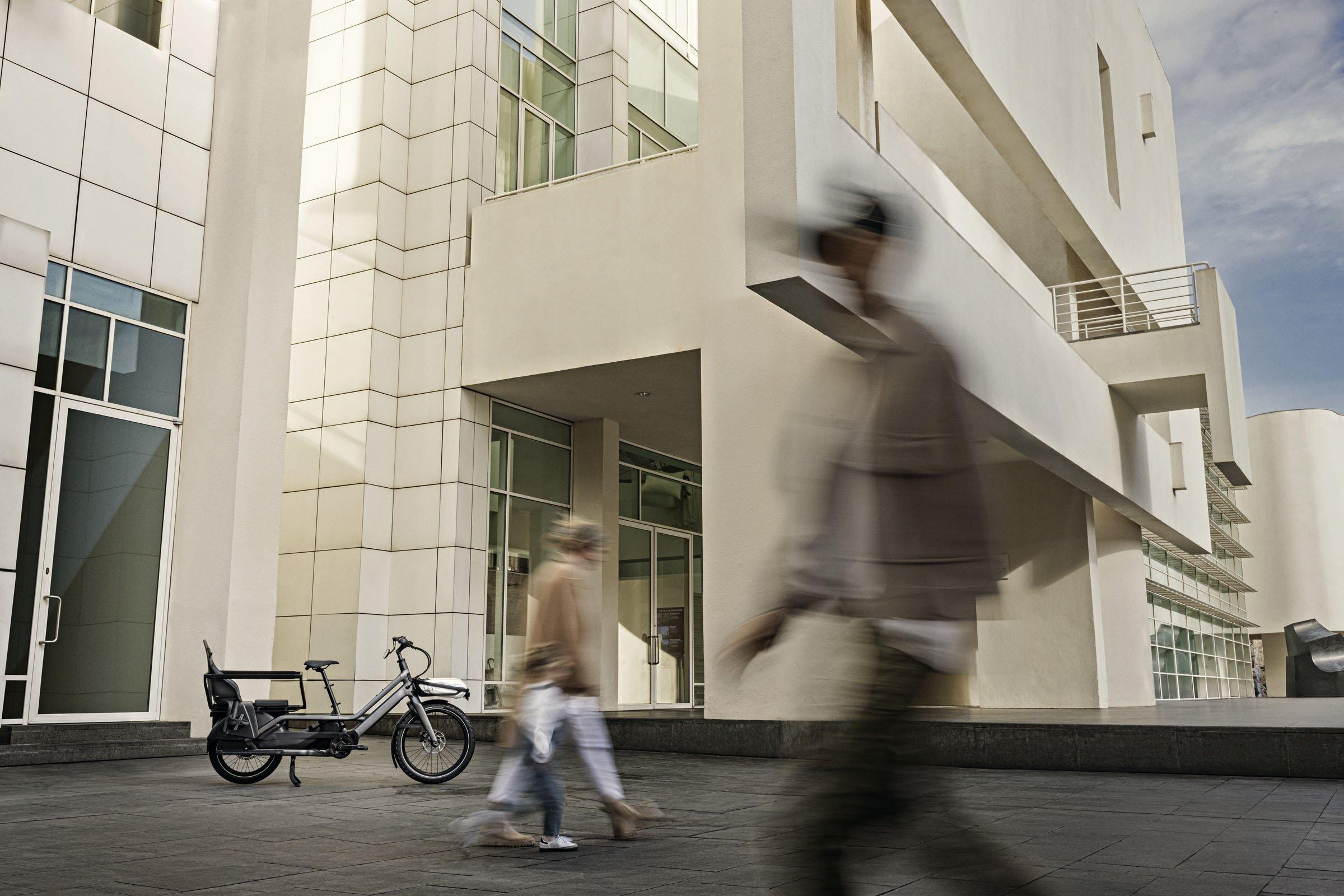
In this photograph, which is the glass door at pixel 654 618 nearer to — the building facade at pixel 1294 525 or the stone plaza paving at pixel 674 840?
the stone plaza paving at pixel 674 840

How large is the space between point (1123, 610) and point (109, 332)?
16.4 m

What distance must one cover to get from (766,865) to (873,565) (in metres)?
2.62

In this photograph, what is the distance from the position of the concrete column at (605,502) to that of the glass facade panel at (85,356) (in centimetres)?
725

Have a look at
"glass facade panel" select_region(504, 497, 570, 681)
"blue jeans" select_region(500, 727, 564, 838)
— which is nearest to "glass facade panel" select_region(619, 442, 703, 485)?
"glass facade panel" select_region(504, 497, 570, 681)

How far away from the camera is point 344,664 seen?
48.1ft

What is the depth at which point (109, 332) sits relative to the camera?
38.4 ft

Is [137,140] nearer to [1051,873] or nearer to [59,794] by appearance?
[59,794]

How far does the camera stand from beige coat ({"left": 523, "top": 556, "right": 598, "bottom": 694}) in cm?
573

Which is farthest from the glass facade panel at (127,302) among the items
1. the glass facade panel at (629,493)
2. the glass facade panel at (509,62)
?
the glass facade panel at (629,493)

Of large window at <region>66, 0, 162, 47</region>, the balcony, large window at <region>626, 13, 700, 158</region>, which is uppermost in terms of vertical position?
large window at <region>626, 13, 700, 158</region>

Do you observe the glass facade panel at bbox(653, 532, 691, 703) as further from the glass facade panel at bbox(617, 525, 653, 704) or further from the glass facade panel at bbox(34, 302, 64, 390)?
the glass facade panel at bbox(34, 302, 64, 390)

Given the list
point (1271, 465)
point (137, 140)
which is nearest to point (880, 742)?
point (137, 140)

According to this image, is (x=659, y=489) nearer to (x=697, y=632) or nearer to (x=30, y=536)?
(x=697, y=632)

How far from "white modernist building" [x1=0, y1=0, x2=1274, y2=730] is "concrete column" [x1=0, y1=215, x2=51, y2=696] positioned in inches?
1.7
